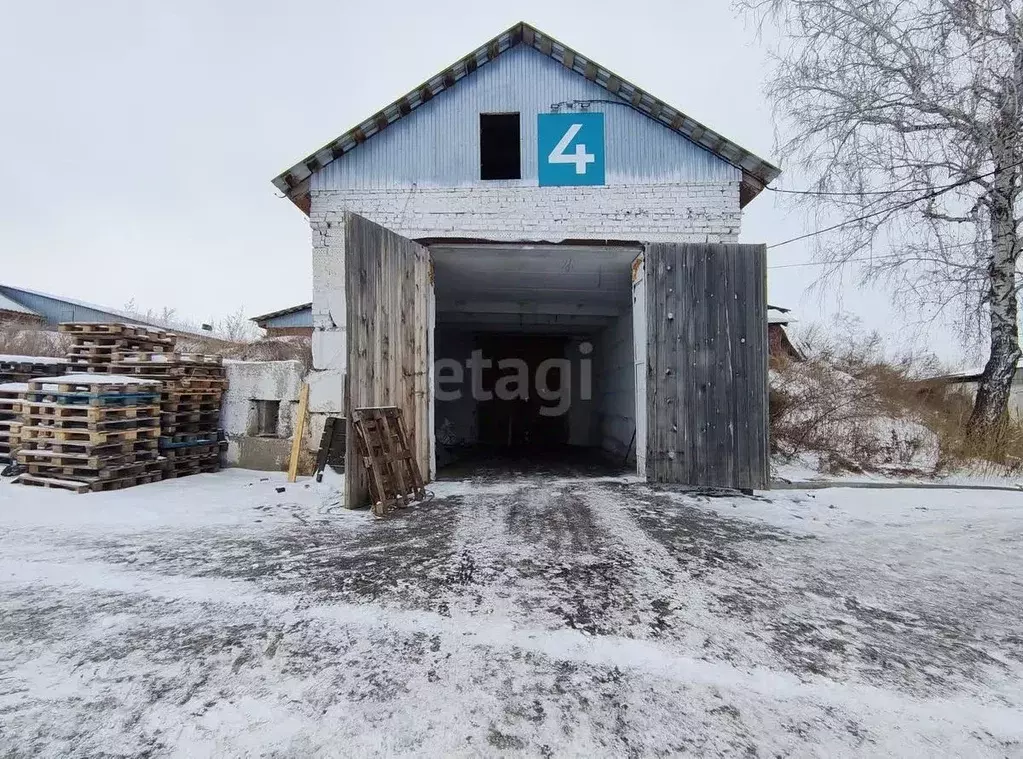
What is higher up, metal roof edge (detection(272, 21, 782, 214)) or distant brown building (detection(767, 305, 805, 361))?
metal roof edge (detection(272, 21, 782, 214))

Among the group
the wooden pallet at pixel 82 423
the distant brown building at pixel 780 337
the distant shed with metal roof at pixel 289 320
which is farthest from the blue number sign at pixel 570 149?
the distant shed with metal roof at pixel 289 320

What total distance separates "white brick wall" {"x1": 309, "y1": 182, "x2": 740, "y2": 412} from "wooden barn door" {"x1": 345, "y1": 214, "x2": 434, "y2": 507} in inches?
30.7

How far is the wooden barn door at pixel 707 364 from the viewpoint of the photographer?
20.7ft

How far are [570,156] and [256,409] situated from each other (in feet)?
21.2

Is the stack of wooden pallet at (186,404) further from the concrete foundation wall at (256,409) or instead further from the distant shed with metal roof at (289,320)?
the distant shed with metal roof at (289,320)

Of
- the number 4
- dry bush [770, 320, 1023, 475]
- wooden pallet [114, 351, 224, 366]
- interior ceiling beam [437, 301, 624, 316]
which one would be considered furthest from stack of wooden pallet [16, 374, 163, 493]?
dry bush [770, 320, 1023, 475]

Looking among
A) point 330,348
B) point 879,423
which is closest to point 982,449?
point 879,423

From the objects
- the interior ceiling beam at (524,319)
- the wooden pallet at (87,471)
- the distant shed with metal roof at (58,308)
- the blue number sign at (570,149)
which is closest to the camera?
the wooden pallet at (87,471)

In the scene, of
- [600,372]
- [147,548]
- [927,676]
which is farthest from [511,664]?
[600,372]

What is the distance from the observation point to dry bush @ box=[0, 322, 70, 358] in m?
14.6

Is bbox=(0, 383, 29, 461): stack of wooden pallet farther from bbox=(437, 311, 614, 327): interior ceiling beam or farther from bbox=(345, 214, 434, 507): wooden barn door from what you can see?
bbox=(437, 311, 614, 327): interior ceiling beam

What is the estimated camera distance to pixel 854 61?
8133 millimetres

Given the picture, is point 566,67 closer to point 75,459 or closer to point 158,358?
point 158,358

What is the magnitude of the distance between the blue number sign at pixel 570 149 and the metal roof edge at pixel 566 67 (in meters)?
0.63
